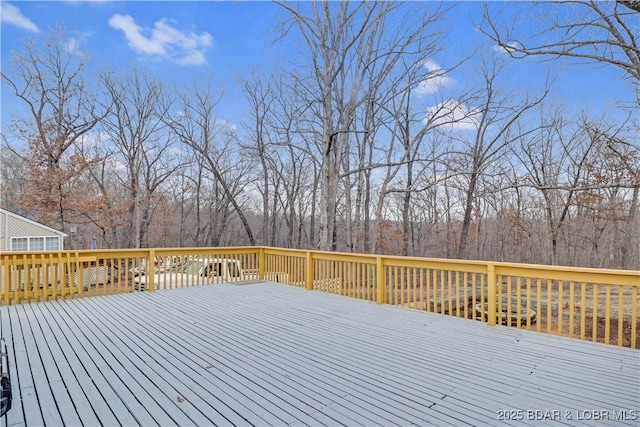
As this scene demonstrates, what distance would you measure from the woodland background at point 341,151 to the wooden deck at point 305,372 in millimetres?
5736

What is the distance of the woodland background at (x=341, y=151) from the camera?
34.7 feet

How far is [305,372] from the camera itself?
9.14ft

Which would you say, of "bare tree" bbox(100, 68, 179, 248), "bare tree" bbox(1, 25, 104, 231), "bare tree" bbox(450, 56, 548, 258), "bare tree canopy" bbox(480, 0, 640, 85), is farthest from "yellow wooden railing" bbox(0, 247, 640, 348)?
"bare tree" bbox(100, 68, 179, 248)

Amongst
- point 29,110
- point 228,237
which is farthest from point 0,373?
point 228,237

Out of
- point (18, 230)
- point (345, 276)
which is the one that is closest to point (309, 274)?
point (345, 276)

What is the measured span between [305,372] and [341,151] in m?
9.95

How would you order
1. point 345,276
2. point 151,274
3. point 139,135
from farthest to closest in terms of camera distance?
point 139,135
point 151,274
point 345,276

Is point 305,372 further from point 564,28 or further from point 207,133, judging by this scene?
point 207,133

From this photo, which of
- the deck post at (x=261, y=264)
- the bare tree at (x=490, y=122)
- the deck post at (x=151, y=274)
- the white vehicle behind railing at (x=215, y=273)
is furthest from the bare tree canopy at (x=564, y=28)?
the deck post at (x=151, y=274)

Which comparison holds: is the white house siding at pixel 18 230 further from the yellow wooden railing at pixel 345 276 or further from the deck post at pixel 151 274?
the deck post at pixel 151 274

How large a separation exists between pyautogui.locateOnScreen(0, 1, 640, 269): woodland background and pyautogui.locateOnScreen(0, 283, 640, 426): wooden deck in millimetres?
5736

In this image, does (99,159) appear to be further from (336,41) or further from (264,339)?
(264,339)

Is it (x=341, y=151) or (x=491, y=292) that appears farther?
(x=341, y=151)

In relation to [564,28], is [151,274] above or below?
below
